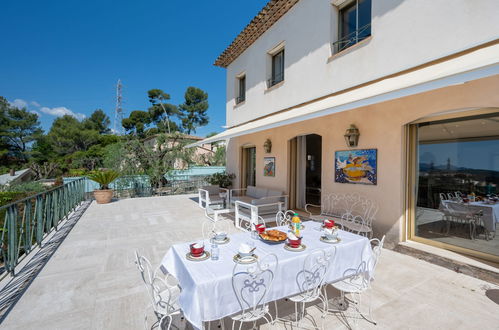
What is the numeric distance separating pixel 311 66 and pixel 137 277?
825cm

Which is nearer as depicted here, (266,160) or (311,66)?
(311,66)

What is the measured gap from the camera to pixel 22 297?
376 centimetres

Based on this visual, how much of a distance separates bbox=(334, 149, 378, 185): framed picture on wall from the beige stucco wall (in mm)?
138

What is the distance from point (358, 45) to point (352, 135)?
8.61 feet

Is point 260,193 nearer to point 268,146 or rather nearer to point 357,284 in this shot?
point 268,146

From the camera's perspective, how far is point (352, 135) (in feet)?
22.1

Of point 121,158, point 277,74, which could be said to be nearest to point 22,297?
point 277,74

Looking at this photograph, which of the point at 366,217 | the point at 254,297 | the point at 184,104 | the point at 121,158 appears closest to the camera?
the point at 254,297

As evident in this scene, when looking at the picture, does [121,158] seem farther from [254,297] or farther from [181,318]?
[254,297]

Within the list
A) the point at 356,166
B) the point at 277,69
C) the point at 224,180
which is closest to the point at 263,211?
the point at 356,166

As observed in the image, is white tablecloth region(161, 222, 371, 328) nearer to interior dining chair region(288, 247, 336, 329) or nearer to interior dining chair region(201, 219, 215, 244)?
Answer: interior dining chair region(288, 247, 336, 329)

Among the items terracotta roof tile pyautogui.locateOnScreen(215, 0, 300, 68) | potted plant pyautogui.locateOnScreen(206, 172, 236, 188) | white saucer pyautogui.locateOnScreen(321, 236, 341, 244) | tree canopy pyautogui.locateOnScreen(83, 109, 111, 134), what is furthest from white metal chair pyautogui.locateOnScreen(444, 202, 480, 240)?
tree canopy pyautogui.locateOnScreen(83, 109, 111, 134)

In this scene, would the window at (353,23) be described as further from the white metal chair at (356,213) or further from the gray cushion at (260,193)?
the gray cushion at (260,193)

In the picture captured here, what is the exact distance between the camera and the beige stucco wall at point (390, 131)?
4633mm
